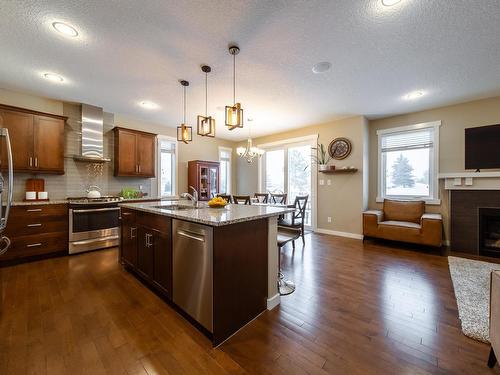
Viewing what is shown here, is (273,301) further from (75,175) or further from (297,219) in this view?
(75,175)

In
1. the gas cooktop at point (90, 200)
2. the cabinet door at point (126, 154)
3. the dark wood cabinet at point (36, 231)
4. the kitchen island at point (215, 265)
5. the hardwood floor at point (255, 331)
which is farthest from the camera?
the cabinet door at point (126, 154)

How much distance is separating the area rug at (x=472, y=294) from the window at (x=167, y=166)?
5422 millimetres

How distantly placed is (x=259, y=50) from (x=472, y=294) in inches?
137

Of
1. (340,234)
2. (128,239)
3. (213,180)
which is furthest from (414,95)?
(128,239)

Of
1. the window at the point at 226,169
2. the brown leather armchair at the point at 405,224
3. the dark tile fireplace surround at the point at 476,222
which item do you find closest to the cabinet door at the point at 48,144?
the window at the point at 226,169

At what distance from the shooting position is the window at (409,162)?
420cm

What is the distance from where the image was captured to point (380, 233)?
4.09 meters

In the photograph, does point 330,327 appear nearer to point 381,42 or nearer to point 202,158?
point 381,42

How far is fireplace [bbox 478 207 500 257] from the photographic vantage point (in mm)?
3469

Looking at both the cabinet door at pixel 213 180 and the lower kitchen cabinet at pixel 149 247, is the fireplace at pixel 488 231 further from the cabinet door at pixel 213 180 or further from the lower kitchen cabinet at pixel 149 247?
the cabinet door at pixel 213 180

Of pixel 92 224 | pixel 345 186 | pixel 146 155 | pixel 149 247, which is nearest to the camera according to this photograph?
pixel 149 247

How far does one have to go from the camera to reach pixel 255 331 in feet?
5.62

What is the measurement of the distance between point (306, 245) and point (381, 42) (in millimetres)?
3271

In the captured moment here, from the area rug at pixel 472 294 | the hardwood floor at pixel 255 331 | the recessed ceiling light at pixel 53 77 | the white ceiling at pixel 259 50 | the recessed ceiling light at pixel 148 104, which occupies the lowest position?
the hardwood floor at pixel 255 331
